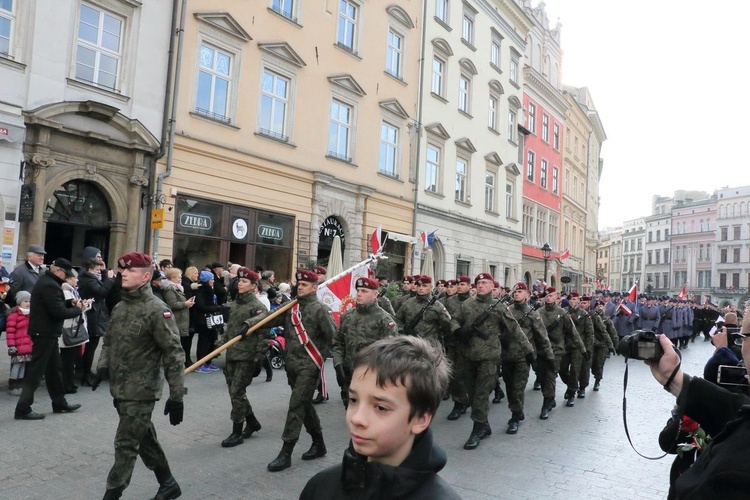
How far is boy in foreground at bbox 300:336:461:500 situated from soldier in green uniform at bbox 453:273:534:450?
552 centimetres

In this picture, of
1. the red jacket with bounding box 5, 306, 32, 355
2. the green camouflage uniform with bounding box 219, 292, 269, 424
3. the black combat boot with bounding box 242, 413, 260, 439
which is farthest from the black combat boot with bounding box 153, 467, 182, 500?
the red jacket with bounding box 5, 306, 32, 355

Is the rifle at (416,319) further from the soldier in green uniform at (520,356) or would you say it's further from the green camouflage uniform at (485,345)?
the soldier in green uniform at (520,356)

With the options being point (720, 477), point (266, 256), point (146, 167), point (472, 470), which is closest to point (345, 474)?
point (720, 477)

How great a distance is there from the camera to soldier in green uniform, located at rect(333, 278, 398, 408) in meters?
7.01

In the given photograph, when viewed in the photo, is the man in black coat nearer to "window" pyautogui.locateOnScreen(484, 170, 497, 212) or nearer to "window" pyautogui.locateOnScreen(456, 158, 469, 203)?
"window" pyautogui.locateOnScreen(456, 158, 469, 203)

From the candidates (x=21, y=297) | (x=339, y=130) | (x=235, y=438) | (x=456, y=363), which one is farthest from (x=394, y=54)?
A: (x=235, y=438)

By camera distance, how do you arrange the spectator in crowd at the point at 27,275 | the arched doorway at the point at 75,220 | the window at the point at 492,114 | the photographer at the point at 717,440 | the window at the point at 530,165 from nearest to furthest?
1. the photographer at the point at 717,440
2. the spectator in crowd at the point at 27,275
3. the arched doorway at the point at 75,220
4. the window at the point at 492,114
5. the window at the point at 530,165

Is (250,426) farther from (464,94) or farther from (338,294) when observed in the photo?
(464,94)

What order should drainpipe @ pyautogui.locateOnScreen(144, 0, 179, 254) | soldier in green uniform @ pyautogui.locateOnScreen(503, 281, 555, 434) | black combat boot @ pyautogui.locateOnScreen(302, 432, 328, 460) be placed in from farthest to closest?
drainpipe @ pyautogui.locateOnScreen(144, 0, 179, 254), soldier in green uniform @ pyautogui.locateOnScreen(503, 281, 555, 434), black combat boot @ pyautogui.locateOnScreen(302, 432, 328, 460)

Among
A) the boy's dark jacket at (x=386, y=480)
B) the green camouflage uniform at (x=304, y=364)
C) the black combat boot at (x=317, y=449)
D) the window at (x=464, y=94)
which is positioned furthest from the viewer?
the window at (x=464, y=94)

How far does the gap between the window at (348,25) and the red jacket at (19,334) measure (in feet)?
49.3

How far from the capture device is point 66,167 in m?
12.9

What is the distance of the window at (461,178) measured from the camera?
90.3 ft

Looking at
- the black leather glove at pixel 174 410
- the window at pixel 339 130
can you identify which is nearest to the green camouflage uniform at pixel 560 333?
the black leather glove at pixel 174 410
